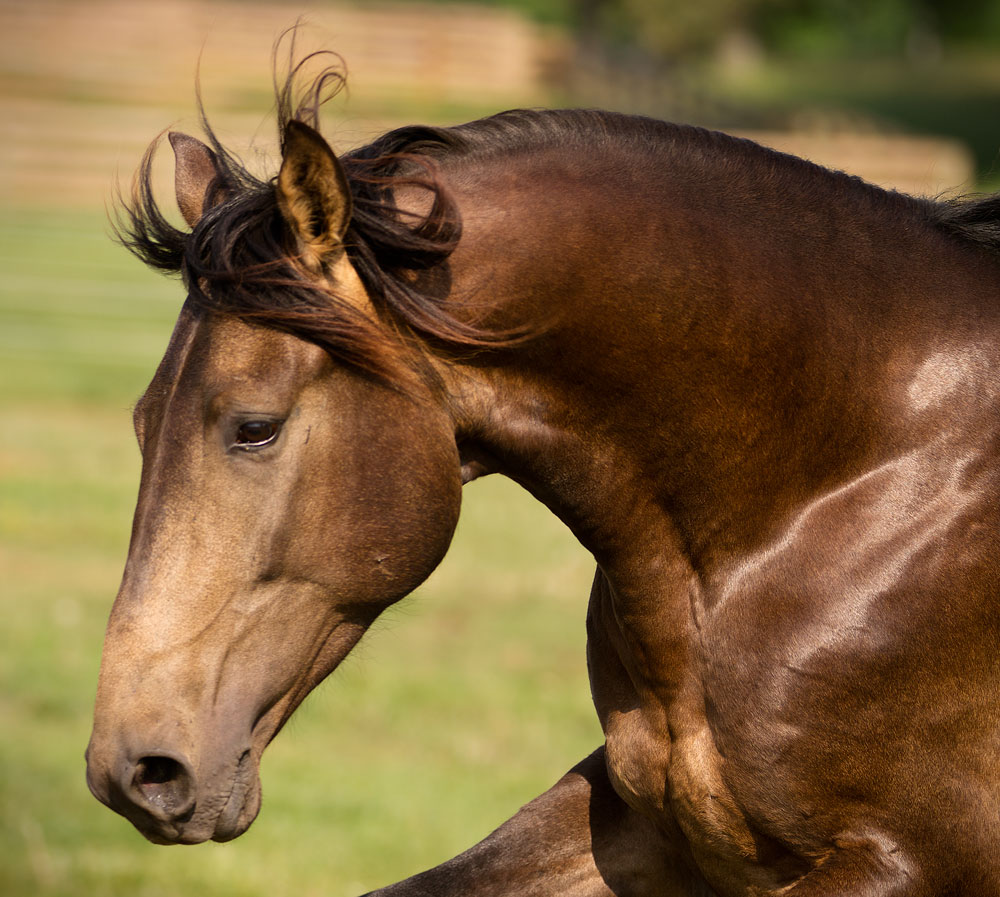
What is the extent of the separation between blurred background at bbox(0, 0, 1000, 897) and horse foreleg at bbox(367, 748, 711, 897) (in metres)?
0.55

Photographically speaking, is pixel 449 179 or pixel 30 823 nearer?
pixel 449 179

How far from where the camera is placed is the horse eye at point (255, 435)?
2.51 meters

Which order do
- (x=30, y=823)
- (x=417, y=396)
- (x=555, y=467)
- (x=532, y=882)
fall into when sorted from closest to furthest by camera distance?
(x=417, y=396) < (x=555, y=467) < (x=532, y=882) < (x=30, y=823)

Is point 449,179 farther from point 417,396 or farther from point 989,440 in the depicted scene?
point 989,440

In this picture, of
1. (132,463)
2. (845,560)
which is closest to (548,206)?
(845,560)

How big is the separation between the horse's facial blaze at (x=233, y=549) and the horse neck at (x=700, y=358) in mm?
242

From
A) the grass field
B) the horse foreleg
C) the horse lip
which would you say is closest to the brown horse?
the horse lip

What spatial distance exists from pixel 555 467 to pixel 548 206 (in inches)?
19.1

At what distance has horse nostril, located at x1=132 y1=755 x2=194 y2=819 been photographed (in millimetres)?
2457

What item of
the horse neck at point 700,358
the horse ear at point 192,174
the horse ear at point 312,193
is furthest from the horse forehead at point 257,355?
the horse ear at point 192,174

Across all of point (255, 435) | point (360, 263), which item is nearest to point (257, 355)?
point (255, 435)

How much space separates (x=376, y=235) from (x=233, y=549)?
59cm

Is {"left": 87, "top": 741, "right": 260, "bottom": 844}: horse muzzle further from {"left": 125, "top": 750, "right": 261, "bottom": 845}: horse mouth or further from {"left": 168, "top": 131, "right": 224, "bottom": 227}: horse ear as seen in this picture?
{"left": 168, "top": 131, "right": 224, "bottom": 227}: horse ear

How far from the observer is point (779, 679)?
2727 millimetres
